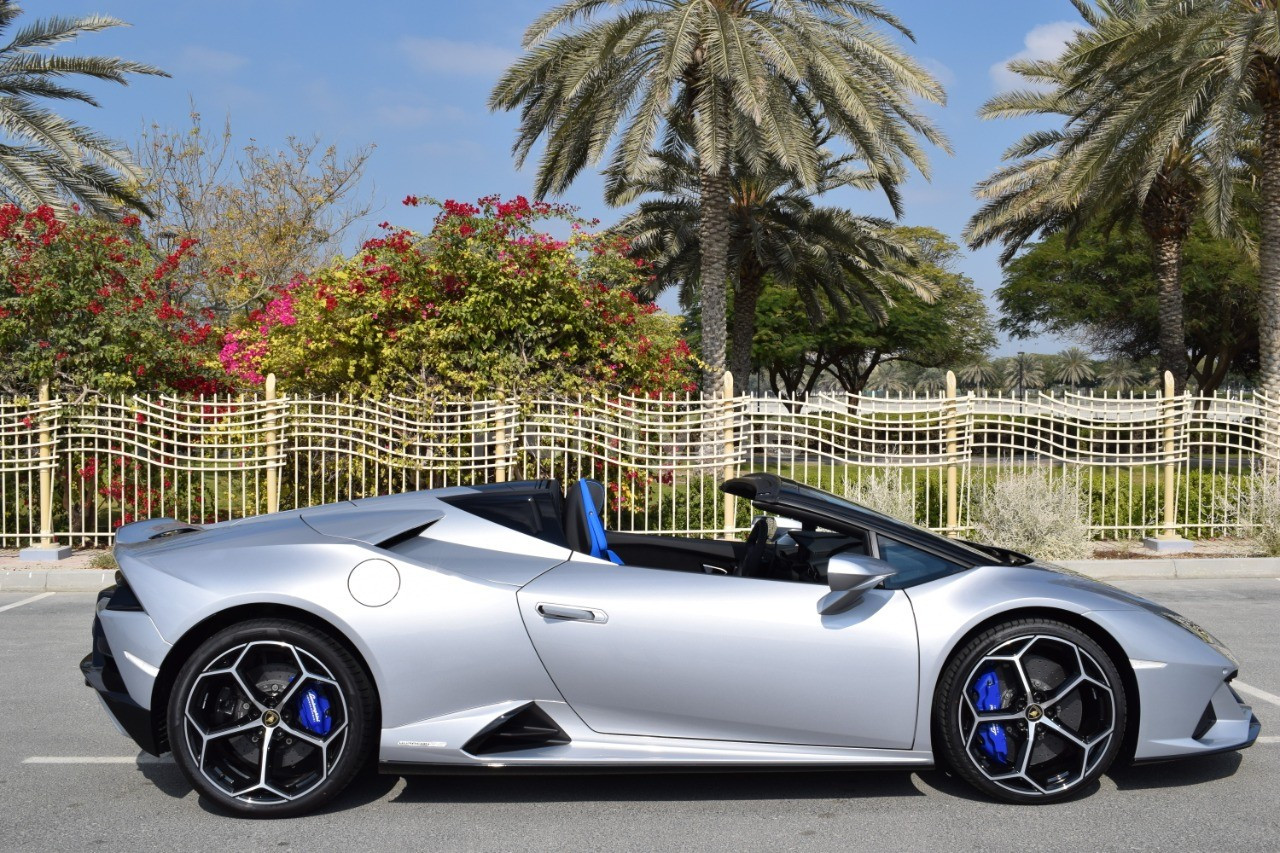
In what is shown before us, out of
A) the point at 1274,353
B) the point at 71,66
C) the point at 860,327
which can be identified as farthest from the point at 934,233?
the point at 71,66

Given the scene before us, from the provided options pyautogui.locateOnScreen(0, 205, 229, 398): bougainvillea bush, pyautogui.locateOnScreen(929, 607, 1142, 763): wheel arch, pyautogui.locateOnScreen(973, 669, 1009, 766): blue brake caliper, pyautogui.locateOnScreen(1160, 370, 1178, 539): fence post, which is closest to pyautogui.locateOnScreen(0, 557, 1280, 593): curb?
pyautogui.locateOnScreen(1160, 370, 1178, 539): fence post

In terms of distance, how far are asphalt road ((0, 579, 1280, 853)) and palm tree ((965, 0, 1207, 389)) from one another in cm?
1335

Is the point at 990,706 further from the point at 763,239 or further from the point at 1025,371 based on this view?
the point at 1025,371

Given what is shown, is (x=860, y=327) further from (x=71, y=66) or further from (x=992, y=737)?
(x=992, y=737)

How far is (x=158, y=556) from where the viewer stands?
4234mm

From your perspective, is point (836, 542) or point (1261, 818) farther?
point (836, 542)

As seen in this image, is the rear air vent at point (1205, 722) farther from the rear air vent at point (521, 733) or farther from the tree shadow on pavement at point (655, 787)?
the rear air vent at point (521, 733)

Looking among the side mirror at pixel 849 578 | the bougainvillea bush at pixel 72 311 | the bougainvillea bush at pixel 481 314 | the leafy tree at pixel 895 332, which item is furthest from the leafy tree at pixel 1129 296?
the side mirror at pixel 849 578

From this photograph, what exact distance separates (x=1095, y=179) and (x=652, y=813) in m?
14.2

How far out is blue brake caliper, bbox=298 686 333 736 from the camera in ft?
13.2

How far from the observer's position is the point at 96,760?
4.89 meters

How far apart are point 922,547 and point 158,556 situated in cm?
283

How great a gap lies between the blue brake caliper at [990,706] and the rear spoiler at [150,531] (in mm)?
3070

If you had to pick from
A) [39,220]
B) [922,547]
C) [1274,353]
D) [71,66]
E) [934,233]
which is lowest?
[922,547]
